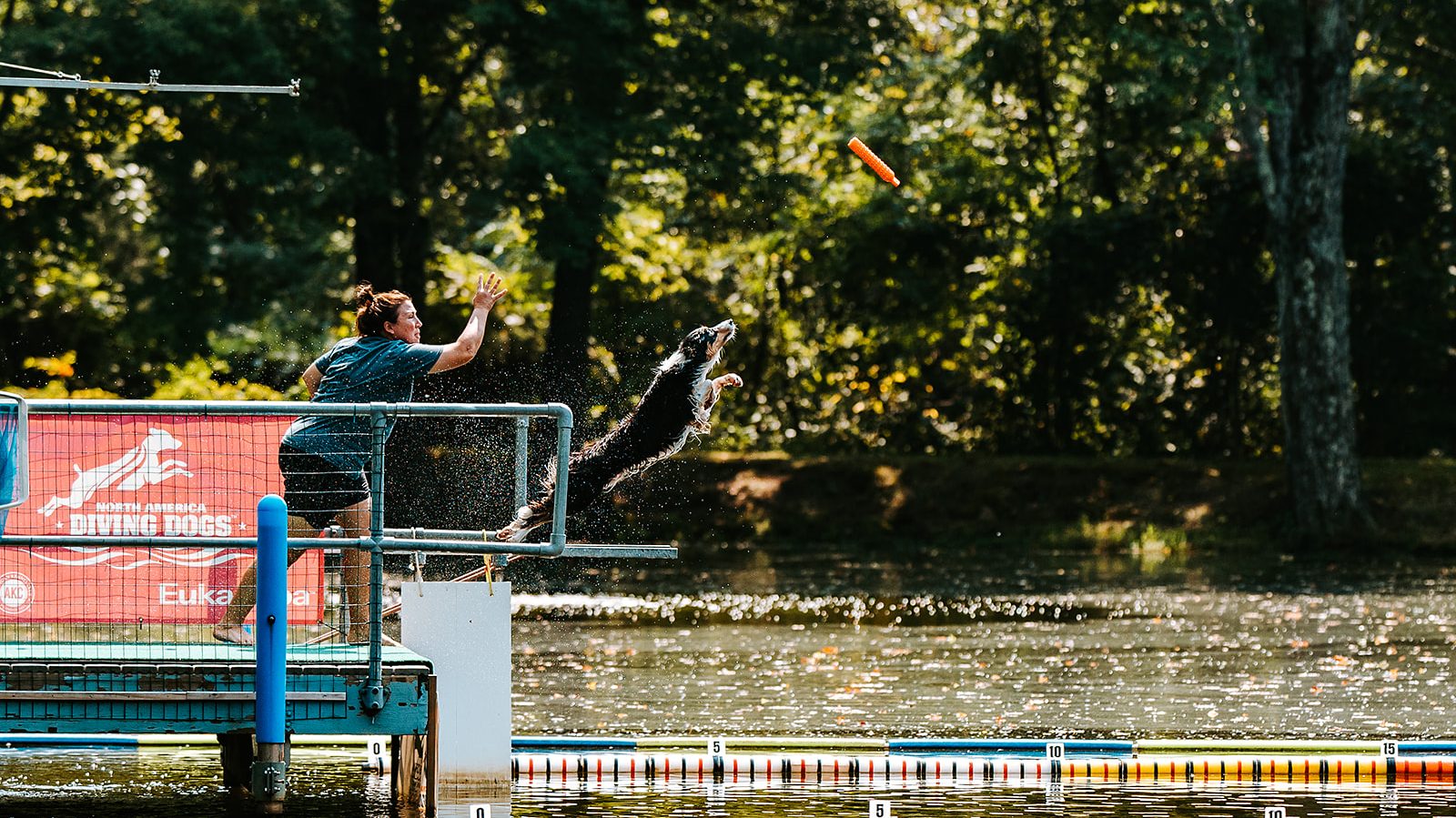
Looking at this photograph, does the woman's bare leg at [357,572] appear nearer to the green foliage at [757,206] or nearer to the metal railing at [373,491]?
the metal railing at [373,491]

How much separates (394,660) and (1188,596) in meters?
13.8

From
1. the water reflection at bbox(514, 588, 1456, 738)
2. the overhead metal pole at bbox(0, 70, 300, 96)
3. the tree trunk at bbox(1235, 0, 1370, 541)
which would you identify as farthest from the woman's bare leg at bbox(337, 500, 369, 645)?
the tree trunk at bbox(1235, 0, 1370, 541)

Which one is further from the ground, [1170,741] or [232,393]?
[232,393]

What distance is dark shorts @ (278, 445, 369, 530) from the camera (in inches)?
364

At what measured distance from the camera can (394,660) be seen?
895 centimetres

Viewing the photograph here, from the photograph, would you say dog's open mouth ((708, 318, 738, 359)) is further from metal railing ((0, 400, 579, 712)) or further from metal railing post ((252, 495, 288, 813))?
metal railing post ((252, 495, 288, 813))

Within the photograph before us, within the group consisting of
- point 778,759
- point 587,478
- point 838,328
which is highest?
point 838,328

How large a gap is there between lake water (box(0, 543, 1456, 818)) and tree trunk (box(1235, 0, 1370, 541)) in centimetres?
386

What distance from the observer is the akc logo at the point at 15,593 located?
31.5 ft

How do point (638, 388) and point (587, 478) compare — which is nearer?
point (587, 478)

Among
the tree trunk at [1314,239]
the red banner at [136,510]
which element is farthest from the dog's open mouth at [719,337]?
the tree trunk at [1314,239]

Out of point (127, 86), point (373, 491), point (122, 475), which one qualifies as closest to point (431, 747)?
point (373, 491)

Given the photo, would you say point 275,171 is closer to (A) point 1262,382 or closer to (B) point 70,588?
(A) point 1262,382

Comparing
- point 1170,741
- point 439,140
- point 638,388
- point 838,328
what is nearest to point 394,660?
point 1170,741
